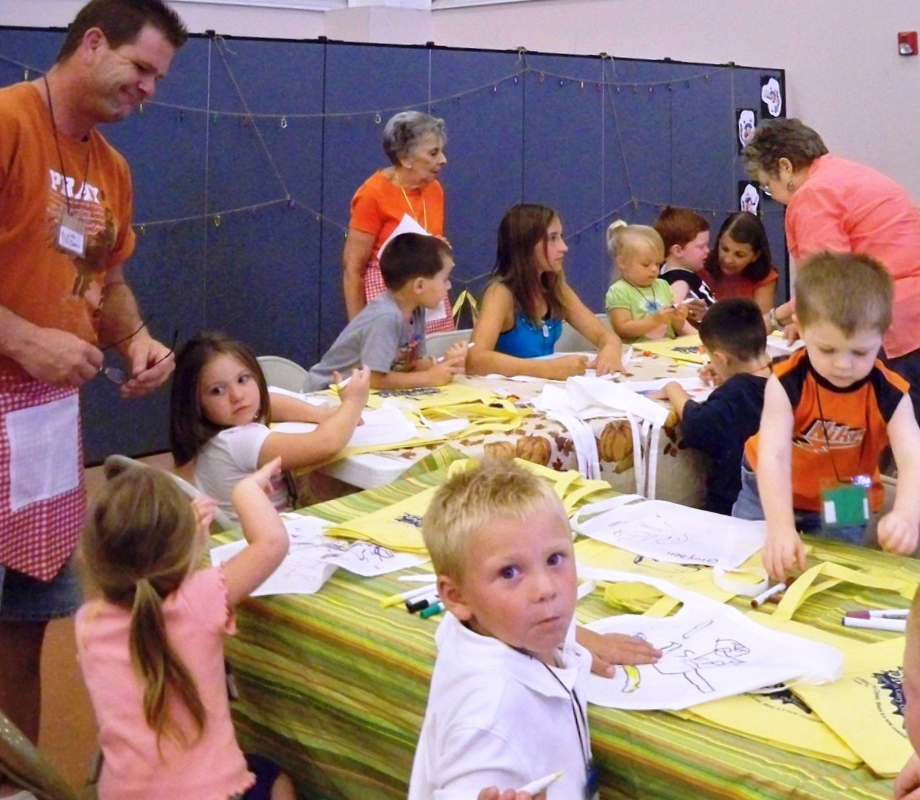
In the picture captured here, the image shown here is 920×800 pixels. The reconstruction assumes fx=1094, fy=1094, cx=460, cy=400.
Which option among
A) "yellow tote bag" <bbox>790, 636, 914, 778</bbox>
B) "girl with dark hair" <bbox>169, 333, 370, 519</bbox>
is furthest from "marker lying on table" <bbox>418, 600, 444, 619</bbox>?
"girl with dark hair" <bbox>169, 333, 370, 519</bbox>

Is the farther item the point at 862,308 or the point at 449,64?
the point at 449,64

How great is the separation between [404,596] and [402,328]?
68.4 inches

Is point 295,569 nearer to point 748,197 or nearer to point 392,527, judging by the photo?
point 392,527

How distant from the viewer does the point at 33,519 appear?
2.16m

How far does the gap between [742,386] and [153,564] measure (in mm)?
1699

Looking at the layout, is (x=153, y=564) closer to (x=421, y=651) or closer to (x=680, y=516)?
(x=421, y=651)

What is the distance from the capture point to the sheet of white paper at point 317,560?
1.83m

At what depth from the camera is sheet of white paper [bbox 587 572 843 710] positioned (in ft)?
4.75

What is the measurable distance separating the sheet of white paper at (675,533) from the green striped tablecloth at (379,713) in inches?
6.0

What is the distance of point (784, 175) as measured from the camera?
138 inches

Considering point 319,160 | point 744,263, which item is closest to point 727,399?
point 744,263

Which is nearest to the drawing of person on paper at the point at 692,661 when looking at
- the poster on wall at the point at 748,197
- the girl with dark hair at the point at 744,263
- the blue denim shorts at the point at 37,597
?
the blue denim shorts at the point at 37,597

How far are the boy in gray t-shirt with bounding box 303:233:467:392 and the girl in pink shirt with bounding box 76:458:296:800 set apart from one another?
1640 millimetres

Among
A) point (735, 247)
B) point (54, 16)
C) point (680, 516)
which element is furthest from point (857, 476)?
point (54, 16)
